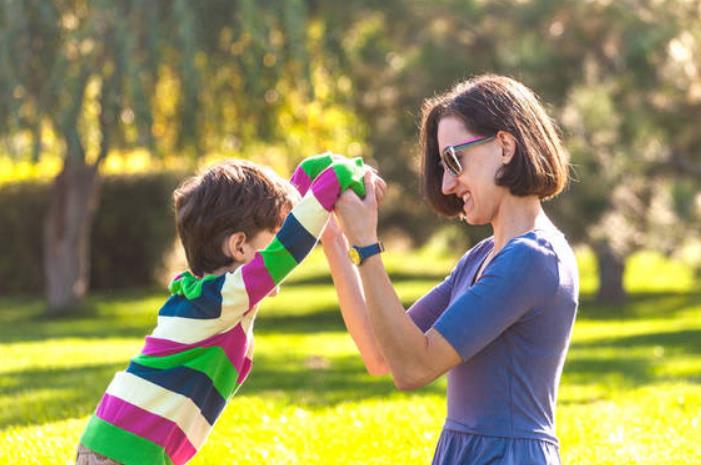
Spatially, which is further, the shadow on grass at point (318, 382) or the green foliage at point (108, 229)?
the green foliage at point (108, 229)

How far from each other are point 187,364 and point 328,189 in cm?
66

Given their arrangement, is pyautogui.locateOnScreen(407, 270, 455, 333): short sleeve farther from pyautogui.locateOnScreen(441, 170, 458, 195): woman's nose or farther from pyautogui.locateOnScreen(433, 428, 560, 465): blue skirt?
pyautogui.locateOnScreen(433, 428, 560, 465): blue skirt

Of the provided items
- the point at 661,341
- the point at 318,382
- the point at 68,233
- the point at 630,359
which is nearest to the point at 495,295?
the point at 318,382

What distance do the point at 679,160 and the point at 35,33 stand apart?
7.47 m

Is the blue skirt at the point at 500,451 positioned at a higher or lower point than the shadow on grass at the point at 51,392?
higher

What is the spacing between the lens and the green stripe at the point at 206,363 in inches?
120

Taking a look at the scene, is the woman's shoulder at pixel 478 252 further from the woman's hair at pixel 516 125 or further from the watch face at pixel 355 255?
the watch face at pixel 355 255

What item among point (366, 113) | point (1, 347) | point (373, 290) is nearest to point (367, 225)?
point (373, 290)

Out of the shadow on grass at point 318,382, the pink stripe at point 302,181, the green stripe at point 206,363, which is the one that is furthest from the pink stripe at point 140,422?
the shadow on grass at point 318,382

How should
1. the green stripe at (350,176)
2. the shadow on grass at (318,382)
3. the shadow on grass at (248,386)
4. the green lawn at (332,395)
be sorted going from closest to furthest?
the green stripe at (350,176) → the green lawn at (332,395) → the shadow on grass at (248,386) → the shadow on grass at (318,382)

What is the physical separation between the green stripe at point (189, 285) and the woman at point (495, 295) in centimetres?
49

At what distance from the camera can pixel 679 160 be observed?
13.3 m

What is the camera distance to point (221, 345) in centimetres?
311

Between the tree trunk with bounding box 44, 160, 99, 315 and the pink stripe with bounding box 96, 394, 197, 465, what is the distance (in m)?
11.7
